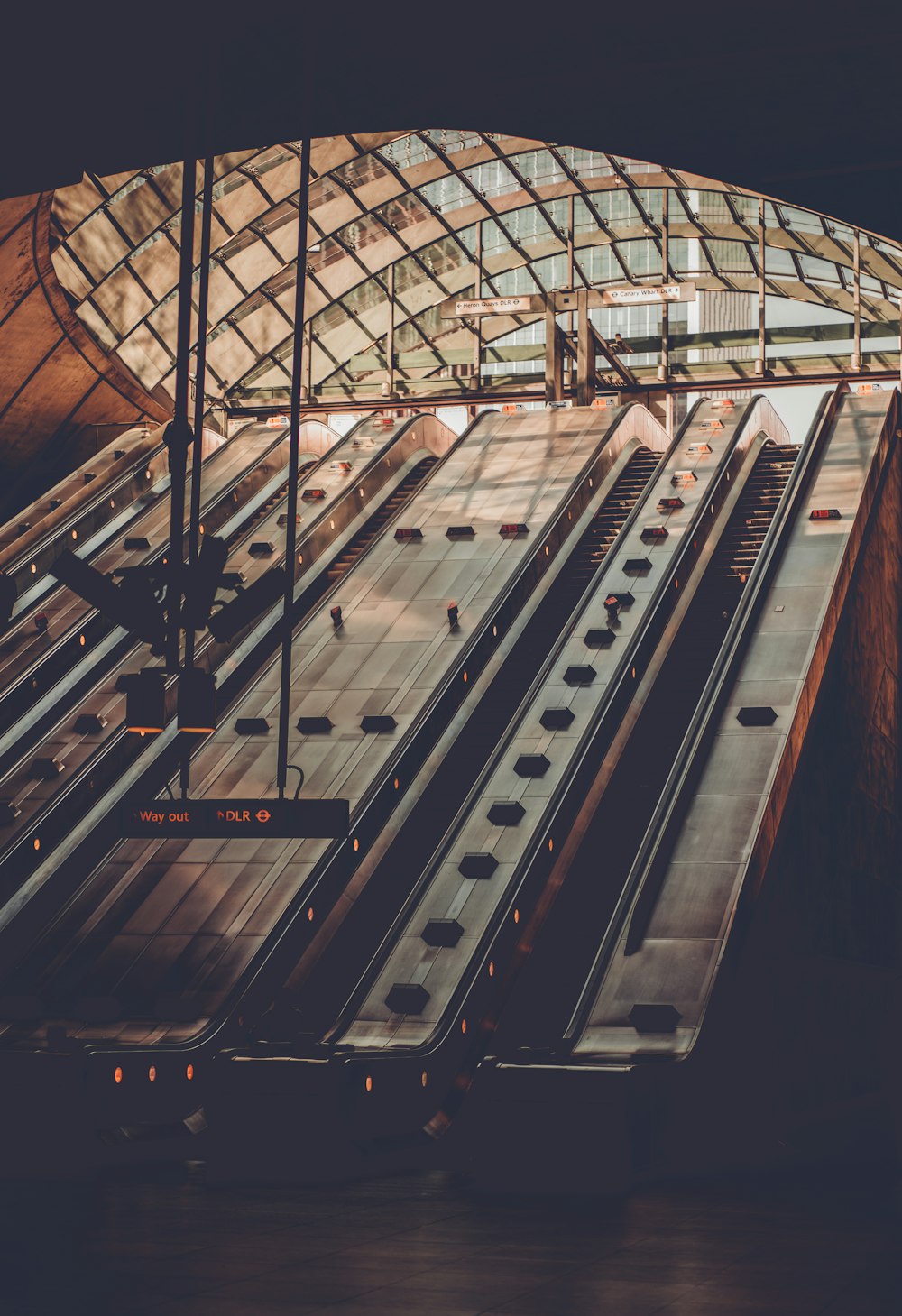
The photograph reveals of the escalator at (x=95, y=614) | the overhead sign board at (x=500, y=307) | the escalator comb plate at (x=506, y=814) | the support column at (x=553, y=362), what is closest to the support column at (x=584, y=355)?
the support column at (x=553, y=362)

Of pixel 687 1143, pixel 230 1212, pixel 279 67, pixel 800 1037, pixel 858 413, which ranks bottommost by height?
pixel 800 1037

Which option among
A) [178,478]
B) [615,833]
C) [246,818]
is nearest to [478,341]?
[615,833]

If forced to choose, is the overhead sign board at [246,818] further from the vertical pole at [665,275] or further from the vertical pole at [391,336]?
the vertical pole at [391,336]

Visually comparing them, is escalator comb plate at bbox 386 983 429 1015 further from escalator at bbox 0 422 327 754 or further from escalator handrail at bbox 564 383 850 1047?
escalator at bbox 0 422 327 754

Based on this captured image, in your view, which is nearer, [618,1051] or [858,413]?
[618,1051]

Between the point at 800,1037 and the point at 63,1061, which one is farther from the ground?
the point at 63,1061

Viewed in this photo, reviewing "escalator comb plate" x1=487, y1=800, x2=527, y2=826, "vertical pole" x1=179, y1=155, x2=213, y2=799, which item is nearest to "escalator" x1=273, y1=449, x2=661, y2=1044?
"escalator comb plate" x1=487, y1=800, x2=527, y2=826

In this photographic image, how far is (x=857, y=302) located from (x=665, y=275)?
5114 mm

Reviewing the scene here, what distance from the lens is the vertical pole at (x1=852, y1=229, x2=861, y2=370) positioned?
1347 inches

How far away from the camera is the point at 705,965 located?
543 inches

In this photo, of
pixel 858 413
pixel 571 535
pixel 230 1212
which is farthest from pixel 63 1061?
pixel 858 413

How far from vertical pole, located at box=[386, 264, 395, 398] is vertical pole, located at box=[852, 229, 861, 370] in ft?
37.4

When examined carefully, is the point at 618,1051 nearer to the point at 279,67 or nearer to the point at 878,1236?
the point at 878,1236

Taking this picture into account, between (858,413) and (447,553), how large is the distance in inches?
333
